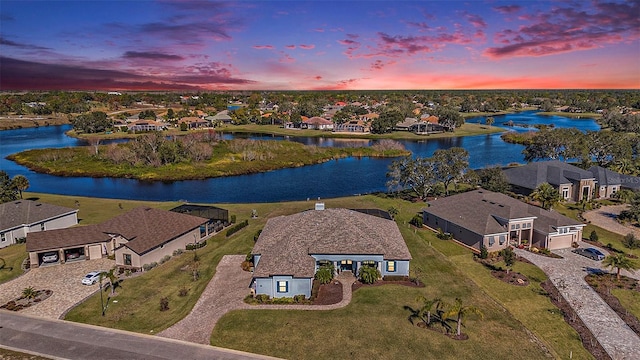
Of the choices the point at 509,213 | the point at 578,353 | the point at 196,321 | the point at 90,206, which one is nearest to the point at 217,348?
the point at 196,321

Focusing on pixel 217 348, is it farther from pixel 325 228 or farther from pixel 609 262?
pixel 609 262

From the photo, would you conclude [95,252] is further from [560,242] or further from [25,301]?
[560,242]

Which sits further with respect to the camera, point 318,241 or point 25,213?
point 25,213

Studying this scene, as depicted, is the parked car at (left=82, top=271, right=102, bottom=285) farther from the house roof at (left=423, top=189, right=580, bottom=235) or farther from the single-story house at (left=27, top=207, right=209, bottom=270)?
the house roof at (left=423, top=189, right=580, bottom=235)

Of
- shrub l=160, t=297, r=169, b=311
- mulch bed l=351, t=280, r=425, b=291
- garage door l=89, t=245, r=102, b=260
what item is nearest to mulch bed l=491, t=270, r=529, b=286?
mulch bed l=351, t=280, r=425, b=291

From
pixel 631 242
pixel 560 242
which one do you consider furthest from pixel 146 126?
pixel 631 242

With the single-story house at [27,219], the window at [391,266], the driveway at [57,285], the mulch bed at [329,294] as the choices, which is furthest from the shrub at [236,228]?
the single-story house at [27,219]
